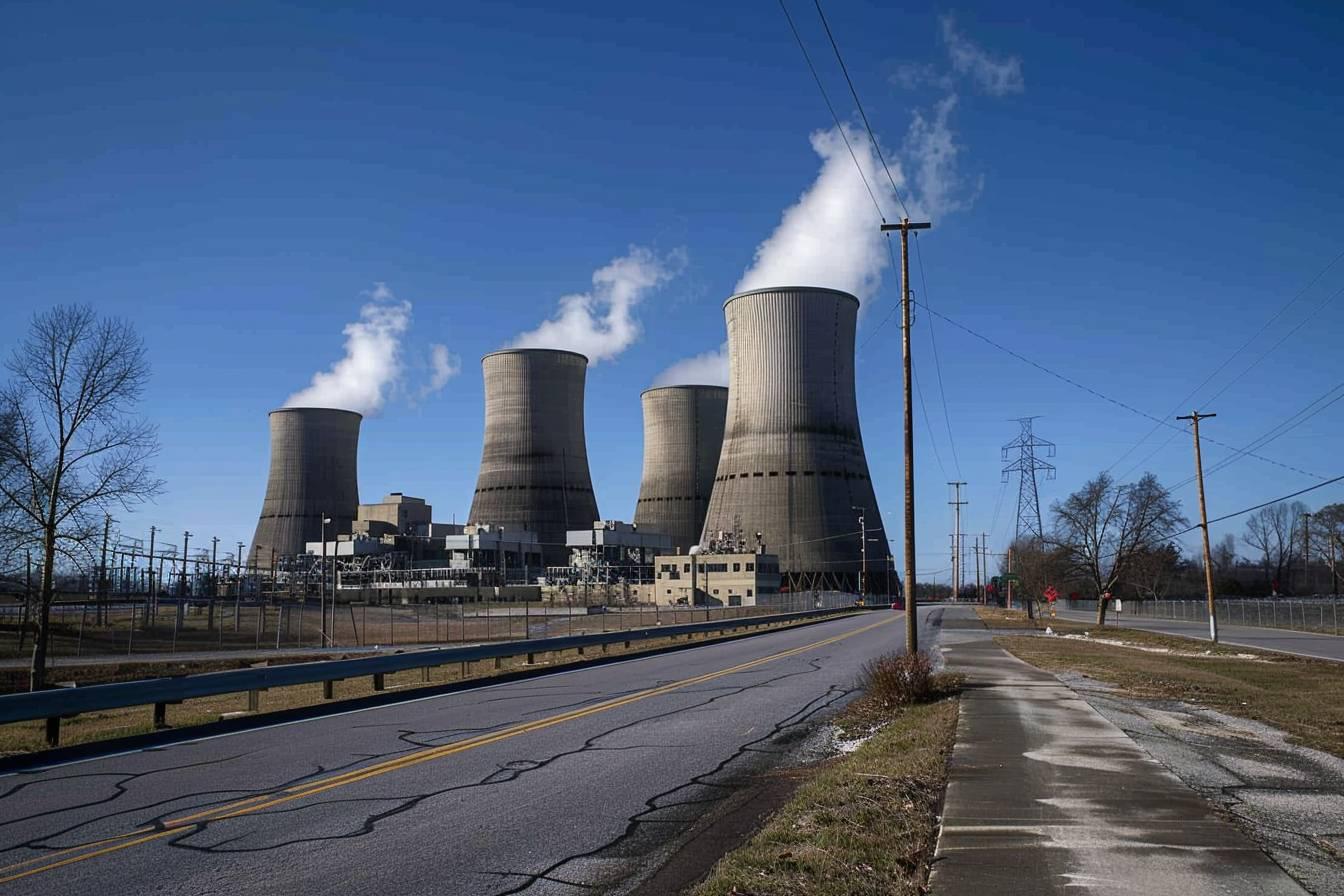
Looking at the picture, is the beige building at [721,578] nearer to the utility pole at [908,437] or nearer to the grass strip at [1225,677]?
the grass strip at [1225,677]

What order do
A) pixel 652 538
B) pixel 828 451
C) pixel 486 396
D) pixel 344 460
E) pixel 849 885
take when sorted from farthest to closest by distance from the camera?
1. pixel 652 538
2. pixel 344 460
3. pixel 486 396
4. pixel 828 451
5. pixel 849 885

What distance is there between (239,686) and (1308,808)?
11735 millimetres

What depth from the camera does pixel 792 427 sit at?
61812 mm

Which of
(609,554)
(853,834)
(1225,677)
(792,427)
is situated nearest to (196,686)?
(853,834)

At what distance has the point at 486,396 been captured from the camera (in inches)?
2800

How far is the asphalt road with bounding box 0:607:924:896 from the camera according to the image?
5297 millimetres

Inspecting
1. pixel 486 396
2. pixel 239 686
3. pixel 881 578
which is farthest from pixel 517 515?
pixel 239 686

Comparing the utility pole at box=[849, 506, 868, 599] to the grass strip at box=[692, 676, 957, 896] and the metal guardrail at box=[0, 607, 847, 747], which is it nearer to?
the metal guardrail at box=[0, 607, 847, 747]

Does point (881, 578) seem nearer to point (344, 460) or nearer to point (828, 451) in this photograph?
point (828, 451)

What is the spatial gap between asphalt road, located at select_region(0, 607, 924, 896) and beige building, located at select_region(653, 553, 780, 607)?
59.4 m

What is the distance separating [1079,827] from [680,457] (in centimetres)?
8006

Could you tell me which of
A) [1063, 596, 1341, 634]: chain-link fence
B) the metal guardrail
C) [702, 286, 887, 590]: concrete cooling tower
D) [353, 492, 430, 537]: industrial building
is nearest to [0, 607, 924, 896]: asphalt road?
the metal guardrail

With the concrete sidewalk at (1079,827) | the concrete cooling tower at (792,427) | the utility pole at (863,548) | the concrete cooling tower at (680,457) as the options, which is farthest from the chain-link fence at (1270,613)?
the concrete cooling tower at (680,457)

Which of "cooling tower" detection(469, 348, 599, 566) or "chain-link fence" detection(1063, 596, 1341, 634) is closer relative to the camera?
"chain-link fence" detection(1063, 596, 1341, 634)
